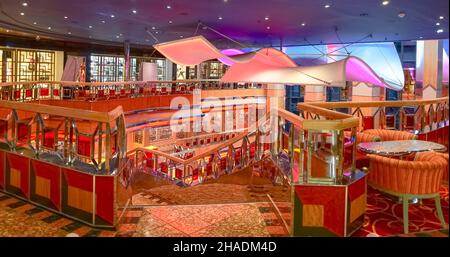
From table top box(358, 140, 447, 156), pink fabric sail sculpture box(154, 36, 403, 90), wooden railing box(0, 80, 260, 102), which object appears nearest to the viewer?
table top box(358, 140, 447, 156)

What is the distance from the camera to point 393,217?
3660 millimetres

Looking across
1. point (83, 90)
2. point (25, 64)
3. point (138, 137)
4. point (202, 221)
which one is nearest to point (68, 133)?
point (202, 221)

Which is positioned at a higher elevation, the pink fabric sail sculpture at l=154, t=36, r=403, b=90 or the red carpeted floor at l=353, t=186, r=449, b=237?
the pink fabric sail sculpture at l=154, t=36, r=403, b=90

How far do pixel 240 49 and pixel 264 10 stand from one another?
5.31 meters

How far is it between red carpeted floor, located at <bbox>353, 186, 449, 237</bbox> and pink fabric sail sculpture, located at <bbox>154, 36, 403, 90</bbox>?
5337 millimetres

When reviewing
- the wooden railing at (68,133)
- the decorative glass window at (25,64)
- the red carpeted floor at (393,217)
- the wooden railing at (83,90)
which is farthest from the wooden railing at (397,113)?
the decorative glass window at (25,64)

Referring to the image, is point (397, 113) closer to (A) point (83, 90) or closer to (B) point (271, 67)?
(B) point (271, 67)

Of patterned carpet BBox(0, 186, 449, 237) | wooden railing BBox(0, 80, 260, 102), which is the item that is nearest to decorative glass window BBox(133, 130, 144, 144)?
wooden railing BBox(0, 80, 260, 102)

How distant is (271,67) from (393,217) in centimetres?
810

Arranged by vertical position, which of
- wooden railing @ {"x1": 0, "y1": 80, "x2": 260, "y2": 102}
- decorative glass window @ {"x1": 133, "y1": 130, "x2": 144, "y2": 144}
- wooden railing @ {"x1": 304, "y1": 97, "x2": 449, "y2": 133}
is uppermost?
wooden railing @ {"x1": 0, "y1": 80, "x2": 260, "y2": 102}

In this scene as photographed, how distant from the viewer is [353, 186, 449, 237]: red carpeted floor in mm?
3330

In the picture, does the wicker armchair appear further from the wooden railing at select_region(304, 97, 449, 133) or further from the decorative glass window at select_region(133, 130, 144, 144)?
the decorative glass window at select_region(133, 130, 144, 144)

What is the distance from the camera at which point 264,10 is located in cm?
796
